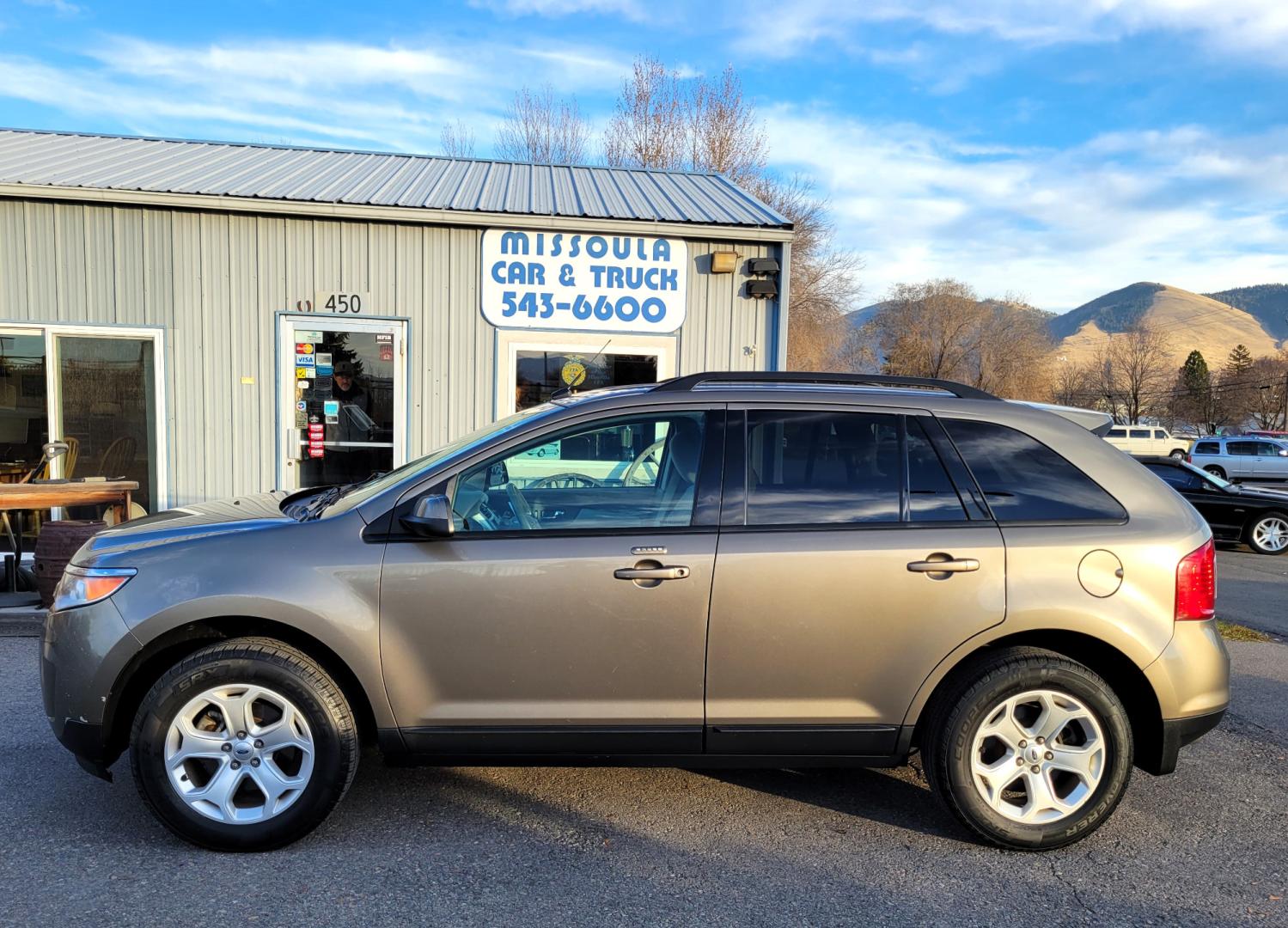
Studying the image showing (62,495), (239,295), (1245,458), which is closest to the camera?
(62,495)

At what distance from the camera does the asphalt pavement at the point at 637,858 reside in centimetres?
279

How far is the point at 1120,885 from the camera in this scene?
3.03m

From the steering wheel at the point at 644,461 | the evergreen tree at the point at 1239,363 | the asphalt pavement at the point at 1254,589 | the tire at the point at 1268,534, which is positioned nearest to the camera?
the steering wheel at the point at 644,461

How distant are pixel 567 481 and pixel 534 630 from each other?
682mm

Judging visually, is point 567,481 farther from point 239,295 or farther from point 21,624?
point 239,295

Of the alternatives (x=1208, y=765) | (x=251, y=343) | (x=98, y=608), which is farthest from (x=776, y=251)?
(x=98, y=608)

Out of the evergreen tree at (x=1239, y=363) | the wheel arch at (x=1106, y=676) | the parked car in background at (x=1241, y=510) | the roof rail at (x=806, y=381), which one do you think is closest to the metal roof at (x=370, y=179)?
the roof rail at (x=806, y=381)

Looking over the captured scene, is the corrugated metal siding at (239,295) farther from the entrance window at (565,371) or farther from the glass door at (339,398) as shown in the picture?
the entrance window at (565,371)

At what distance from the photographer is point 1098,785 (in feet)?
10.6

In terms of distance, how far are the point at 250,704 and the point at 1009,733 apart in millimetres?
2861

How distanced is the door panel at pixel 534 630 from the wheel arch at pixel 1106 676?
0.98m

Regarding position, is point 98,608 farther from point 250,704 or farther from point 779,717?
point 779,717

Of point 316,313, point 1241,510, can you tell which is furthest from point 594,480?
point 1241,510

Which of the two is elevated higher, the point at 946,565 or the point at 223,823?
the point at 946,565
